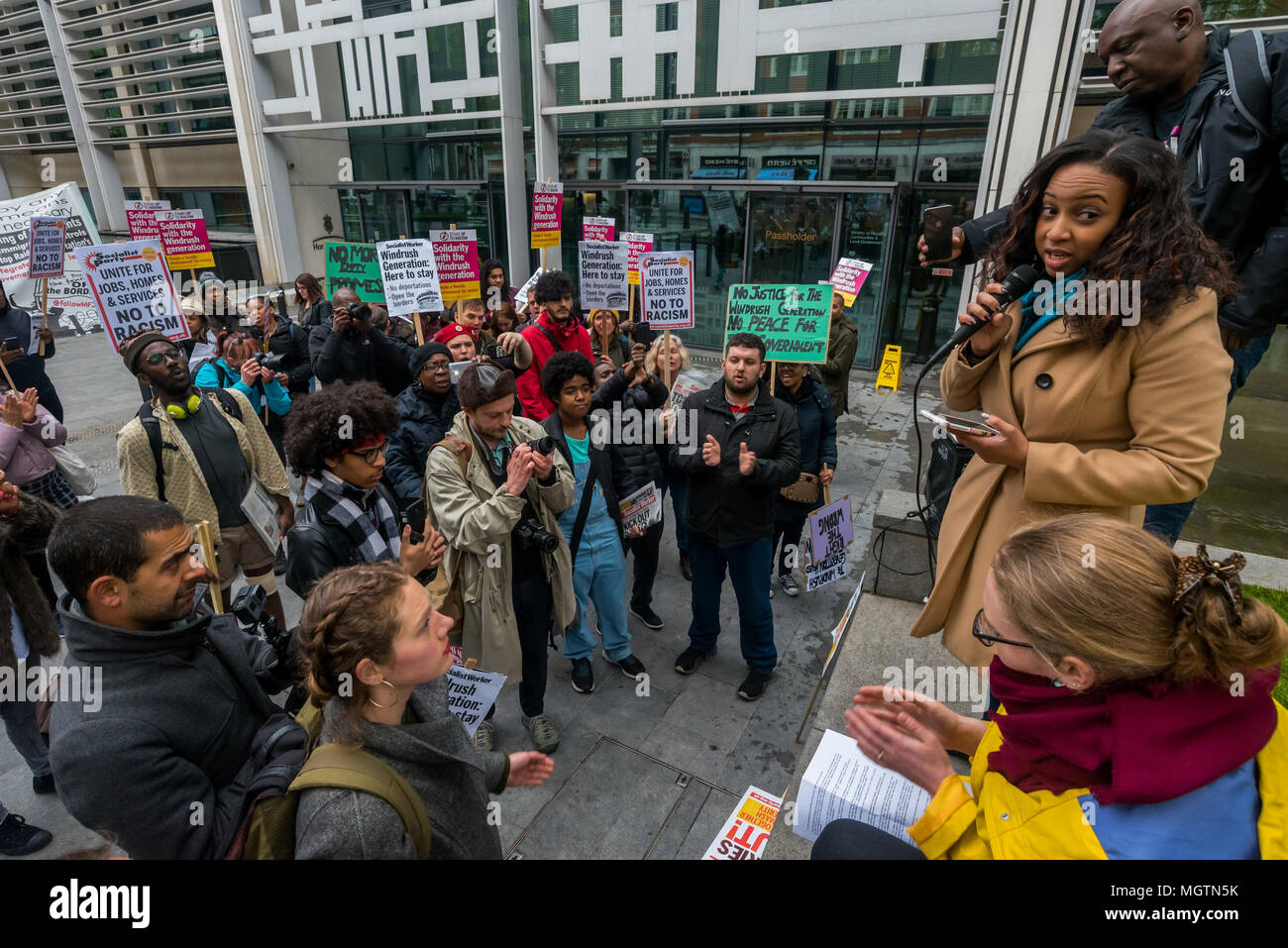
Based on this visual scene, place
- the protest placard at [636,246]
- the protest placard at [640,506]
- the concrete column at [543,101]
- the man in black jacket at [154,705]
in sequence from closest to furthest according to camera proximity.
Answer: the man in black jacket at [154,705], the protest placard at [640,506], the protest placard at [636,246], the concrete column at [543,101]

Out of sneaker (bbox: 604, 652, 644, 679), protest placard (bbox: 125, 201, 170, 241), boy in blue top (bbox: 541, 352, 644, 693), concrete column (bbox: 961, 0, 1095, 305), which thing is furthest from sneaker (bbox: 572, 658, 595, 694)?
protest placard (bbox: 125, 201, 170, 241)

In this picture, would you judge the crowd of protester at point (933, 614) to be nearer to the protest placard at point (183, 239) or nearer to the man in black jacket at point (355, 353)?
the man in black jacket at point (355, 353)

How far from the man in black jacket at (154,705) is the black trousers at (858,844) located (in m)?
1.36

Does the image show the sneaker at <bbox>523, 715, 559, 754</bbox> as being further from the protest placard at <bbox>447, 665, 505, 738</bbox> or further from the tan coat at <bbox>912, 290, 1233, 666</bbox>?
the tan coat at <bbox>912, 290, 1233, 666</bbox>

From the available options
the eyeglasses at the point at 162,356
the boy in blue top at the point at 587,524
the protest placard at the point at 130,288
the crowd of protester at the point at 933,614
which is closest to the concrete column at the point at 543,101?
the protest placard at the point at 130,288

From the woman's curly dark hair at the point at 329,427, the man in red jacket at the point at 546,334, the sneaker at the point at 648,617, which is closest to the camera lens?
the woman's curly dark hair at the point at 329,427

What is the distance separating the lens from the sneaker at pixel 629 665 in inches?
168

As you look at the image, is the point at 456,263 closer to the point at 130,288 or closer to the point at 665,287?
the point at 665,287

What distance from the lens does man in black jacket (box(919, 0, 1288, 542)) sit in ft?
7.74

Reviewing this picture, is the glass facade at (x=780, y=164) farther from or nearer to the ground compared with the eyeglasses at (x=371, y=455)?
farther from the ground

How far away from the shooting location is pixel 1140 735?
1.23m

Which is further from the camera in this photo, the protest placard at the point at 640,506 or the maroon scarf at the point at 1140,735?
the protest placard at the point at 640,506

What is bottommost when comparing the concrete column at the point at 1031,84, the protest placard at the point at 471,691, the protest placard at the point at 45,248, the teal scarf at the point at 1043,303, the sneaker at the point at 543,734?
the sneaker at the point at 543,734
